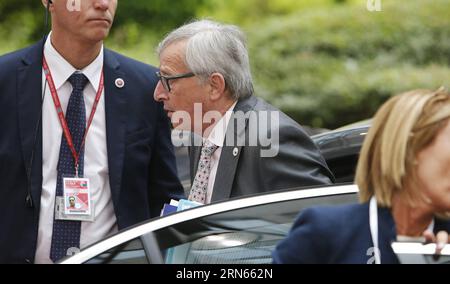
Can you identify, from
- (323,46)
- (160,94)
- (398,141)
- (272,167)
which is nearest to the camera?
(398,141)

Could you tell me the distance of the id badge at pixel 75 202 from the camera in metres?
5.18

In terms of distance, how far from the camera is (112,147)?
5.36 metres

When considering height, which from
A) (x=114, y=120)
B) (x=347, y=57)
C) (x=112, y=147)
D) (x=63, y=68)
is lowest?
(x=112, y=147)

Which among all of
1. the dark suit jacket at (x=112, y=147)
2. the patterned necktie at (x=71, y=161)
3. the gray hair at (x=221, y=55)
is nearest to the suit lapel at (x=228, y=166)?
the gray hair at (x=221, y=55)

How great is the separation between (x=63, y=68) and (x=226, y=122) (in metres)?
0.78

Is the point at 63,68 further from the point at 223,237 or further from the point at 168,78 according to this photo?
the point at 223,237

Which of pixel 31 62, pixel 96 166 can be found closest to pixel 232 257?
pixel 96 166

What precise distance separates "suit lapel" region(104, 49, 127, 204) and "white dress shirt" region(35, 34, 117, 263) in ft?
0.11

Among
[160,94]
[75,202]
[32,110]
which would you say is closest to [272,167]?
[160,94]

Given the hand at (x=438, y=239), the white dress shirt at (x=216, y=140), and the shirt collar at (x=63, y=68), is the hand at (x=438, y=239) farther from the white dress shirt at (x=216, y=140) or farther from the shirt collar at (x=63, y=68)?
the shirt collar at (x=63, y=68)

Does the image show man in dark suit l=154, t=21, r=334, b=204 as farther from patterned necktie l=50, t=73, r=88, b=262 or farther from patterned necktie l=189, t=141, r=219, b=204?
patterned necktie l=50, t=73, r=88, b=262

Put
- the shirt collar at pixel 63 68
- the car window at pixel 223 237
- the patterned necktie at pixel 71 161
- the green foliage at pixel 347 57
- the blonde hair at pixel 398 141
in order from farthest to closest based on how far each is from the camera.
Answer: the green foliage at pixel 347 57
the shirt collar at pixel 63 68
the patterned necktie at pixel 71 161
the car window at pixel 223 237
the blonde hair at pixel 398 141

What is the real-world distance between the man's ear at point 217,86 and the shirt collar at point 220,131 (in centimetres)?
9
